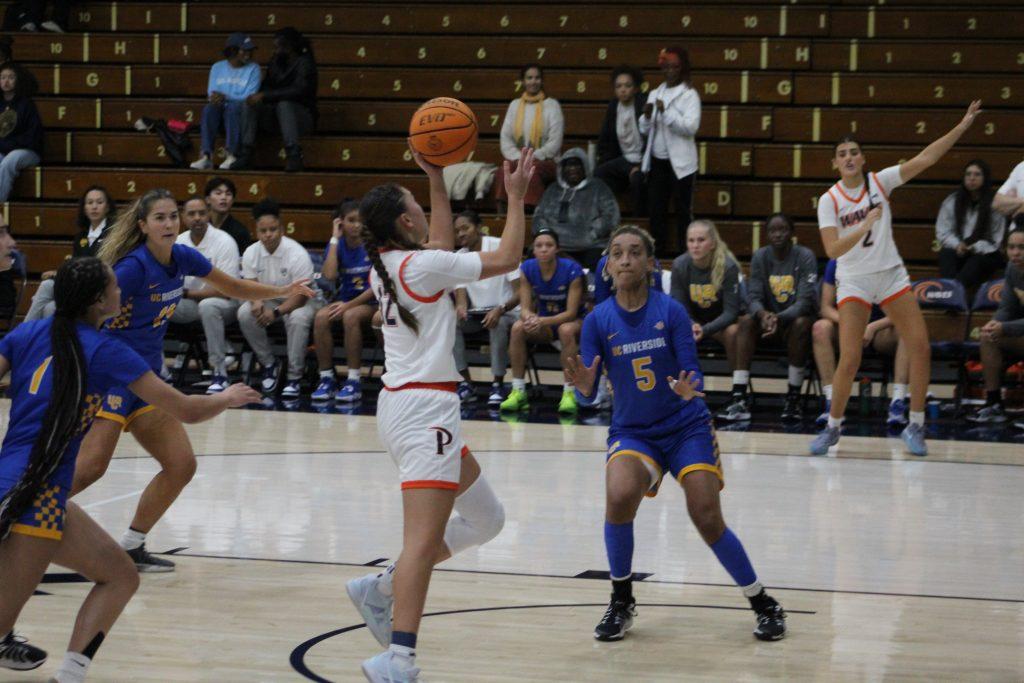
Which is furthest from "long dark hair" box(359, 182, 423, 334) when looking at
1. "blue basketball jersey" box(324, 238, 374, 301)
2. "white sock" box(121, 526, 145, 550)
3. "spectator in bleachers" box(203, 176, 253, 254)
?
"spectator in bleachers" box(203, 176, 253, 254)

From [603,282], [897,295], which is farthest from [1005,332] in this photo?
[603,282]

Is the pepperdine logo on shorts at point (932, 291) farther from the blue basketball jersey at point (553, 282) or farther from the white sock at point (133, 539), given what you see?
the white sock at point (133, 539)

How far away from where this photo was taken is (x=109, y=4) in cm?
1548

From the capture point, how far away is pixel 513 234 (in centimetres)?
398

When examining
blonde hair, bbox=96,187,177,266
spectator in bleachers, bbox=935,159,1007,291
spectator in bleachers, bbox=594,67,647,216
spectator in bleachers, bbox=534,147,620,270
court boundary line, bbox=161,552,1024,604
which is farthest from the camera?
spectator in bleachers, bbox=594,67,647,216

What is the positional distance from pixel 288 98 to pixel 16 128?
2801 millimetres

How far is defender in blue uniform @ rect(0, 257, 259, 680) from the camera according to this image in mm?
3607

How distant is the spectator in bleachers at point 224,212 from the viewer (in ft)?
38.5

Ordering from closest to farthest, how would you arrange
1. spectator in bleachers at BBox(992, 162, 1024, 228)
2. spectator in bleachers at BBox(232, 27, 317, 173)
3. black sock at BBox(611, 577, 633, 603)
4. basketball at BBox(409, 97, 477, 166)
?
black sock at BBox(611, 577, 633, 603)
basketball at BBox(409, 97, 477, 166)
spectator in bleachers at BBox(992, 162, 1024, 228)
spectator in bleachers at BBox(232, 27, 317, 173)

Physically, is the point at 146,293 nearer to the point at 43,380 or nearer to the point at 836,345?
the point at 43,380

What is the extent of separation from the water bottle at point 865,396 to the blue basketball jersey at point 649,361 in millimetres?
6236

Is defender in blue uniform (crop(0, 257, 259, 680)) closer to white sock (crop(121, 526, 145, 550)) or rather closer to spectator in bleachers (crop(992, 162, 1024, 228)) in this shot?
white sock (crop(121, 526, 145, 550))

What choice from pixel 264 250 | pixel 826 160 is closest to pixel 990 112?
pixel 826 160

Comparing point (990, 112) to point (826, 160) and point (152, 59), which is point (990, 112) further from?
point (152, 59)
